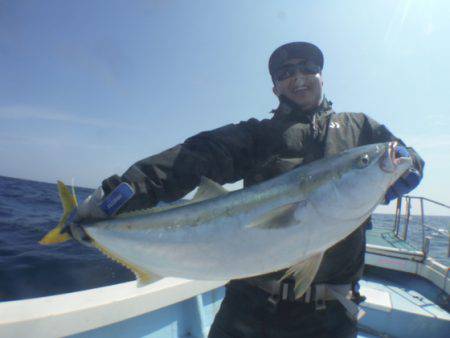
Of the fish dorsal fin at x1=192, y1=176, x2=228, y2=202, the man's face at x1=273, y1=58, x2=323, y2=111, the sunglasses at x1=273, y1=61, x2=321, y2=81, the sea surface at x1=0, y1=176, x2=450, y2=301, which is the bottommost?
the sea surface at x1=0, y1=176, x2=450, y2=301

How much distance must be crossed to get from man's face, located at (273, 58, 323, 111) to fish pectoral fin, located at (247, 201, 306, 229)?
1.36m

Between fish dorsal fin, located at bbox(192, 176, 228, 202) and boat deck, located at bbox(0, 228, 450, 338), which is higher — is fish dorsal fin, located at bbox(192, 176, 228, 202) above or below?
above

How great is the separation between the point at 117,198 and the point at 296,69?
2116 millimetres

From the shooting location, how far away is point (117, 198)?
234 centimetres

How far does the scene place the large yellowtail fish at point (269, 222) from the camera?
204 centimetres

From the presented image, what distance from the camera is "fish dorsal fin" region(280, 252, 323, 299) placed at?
1.99 meters

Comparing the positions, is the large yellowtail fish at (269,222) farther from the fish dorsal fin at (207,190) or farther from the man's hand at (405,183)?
the man's hand at (405,183)

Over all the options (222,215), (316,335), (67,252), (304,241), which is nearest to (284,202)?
(304,241)

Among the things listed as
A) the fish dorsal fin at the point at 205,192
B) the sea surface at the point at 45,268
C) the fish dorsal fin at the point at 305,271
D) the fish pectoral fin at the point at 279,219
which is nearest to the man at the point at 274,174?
the fish dorsal fin at the point at 205,192

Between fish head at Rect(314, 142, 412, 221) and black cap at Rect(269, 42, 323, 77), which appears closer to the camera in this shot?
fish head at Rect(314, 142, 412, 221)

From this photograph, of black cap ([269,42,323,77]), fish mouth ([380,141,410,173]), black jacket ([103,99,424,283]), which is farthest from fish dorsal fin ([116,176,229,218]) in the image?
black cap ([269,42,323,77])

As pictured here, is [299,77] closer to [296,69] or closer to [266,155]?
[296,69]

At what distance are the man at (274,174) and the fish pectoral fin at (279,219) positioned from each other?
1.93ft

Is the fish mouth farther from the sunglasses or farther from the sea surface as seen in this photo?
the sea surface
